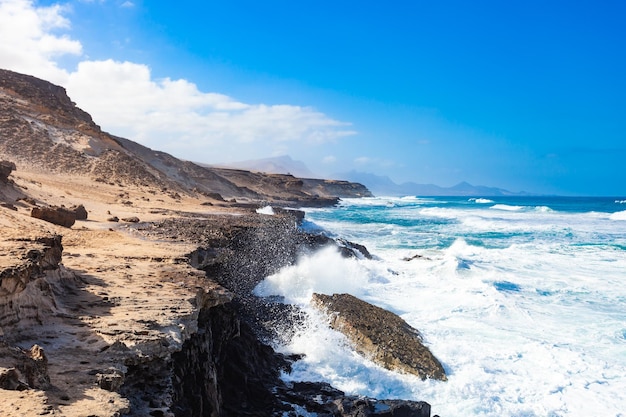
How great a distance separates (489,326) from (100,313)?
359 inches

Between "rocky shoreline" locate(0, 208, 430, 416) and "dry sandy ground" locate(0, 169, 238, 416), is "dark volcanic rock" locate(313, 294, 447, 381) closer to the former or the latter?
"rocky shoreline" locate(0, 208, 430, 416)

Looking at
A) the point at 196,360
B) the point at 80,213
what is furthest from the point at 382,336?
the point at 80,213

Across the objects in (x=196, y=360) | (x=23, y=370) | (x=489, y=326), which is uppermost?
(x=23, y=370)

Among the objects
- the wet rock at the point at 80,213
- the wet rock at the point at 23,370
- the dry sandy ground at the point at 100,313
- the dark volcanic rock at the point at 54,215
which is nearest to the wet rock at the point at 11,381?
the wet rock at the point at 23,370

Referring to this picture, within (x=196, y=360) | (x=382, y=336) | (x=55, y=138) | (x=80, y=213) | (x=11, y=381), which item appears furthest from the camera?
(x=55, y=138)

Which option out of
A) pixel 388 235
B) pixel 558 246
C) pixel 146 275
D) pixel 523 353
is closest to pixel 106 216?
pixel 146 275

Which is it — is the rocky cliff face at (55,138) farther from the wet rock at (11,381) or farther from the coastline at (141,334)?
the wet rock at (11,381)

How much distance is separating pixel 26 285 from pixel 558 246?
86.1 feet

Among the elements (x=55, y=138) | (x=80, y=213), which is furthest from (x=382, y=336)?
(x=55, y=138)

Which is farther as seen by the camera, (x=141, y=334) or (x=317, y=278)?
(x=317, y=278)

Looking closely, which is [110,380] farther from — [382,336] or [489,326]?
[489,326]

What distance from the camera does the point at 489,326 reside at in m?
11.5

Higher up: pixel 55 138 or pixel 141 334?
pixel 55 138

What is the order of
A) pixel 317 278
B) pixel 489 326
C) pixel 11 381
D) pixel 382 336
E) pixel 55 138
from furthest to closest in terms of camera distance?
pixel 55 138, pixel 317 278, pixel 489 326, pixel 382 336, pixel 11 381
